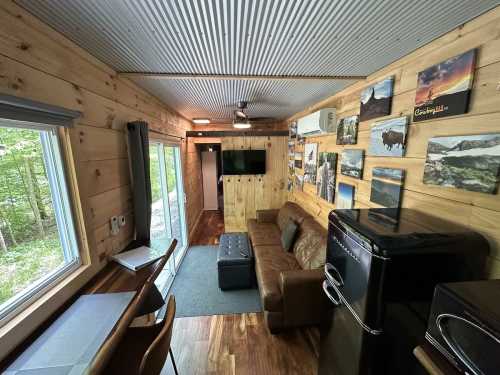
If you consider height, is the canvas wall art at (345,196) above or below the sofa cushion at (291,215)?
above

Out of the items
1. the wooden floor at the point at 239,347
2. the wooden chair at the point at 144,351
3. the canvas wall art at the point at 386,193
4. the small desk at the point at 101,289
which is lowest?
the wooden floor at the point at 239,347

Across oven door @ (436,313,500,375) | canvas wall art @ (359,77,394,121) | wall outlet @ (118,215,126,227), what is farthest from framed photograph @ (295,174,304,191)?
oven door @ (436,313,500,375)

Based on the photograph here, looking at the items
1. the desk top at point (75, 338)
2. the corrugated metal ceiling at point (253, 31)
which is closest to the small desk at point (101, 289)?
the desk top at point (75, 338)

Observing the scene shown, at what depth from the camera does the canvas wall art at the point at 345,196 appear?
1938 millimetres

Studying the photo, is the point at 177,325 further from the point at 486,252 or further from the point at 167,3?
the point at 167,3

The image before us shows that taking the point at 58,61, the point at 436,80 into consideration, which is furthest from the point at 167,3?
the point at 436,80

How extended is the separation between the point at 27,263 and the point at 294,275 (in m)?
1.78

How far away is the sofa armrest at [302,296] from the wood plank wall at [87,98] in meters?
1.51

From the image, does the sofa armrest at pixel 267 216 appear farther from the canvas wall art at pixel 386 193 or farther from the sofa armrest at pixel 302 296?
the canvas wall art at pixel 386 193

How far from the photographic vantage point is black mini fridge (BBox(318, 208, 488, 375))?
2.72 ft

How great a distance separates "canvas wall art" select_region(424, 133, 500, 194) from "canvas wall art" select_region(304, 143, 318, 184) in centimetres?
166

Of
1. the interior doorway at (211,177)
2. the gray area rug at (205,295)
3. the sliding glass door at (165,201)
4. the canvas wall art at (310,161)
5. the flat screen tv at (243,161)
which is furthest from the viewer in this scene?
the interior doorway at (211,177)

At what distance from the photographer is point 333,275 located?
1212 mm

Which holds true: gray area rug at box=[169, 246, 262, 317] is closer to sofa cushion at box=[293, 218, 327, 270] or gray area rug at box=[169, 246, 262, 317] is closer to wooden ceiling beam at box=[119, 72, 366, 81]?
sofa cushion at box=[293, 218, 327, 270]
